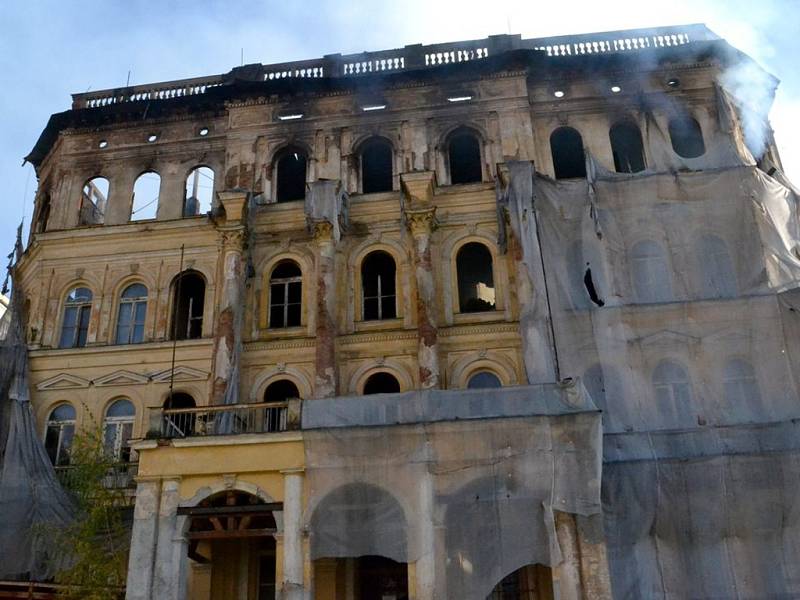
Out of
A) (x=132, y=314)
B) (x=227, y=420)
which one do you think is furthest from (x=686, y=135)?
(x=132, y=314)

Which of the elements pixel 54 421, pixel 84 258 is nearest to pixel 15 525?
pixel 54 421

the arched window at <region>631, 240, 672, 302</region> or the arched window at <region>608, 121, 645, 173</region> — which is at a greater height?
the arched window at <region>608, 121, 645, 173</region>

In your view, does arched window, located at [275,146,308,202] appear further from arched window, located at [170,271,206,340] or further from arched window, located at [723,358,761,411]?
arched window, located at [723,358,761,411]

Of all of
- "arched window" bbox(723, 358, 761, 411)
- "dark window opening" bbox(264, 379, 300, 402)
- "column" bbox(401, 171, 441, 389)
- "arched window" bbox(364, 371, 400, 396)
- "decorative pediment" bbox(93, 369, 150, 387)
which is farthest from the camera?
"decorative pediment" bbox(93, 369, 150, 387)

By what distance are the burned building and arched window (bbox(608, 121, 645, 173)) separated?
9cm

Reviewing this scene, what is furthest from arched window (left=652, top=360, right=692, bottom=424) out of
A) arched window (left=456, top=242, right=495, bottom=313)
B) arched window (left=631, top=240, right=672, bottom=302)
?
arched window (left=456, top=242, right=495, bottom=313)

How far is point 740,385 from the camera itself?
19.2m

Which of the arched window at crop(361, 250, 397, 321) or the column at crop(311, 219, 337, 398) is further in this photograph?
the arched window at crop(361, 250, 397, 321)

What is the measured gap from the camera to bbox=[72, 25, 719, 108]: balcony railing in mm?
24922

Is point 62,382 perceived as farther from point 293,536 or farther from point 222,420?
point 293,536

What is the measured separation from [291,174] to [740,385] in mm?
15093

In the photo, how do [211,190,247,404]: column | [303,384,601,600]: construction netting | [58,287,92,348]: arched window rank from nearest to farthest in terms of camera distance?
[303,384,601,600]: construction netting → [211,190,247,404]: column → [58,287,92,348]: arched window

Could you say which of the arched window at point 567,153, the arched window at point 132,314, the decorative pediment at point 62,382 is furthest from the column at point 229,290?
the arched window at point 567,153

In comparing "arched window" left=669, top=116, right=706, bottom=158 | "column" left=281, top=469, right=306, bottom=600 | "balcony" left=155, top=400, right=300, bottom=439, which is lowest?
"column" left=281, top=469, right=306, bottom=600
